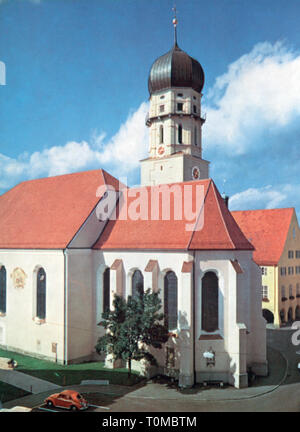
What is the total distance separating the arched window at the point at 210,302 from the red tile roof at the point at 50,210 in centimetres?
925

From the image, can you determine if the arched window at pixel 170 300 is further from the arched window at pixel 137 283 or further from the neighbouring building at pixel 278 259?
the neighbouring building at pixel 278 259

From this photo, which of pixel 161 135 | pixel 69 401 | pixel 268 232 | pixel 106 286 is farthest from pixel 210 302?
pixel 268 232

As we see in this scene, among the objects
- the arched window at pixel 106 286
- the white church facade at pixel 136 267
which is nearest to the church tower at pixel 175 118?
the white church facade at pixel 136 267

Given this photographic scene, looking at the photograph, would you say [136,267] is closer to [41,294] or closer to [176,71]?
[41,294]

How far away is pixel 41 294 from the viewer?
26.0m

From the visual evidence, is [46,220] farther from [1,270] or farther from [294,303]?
[294,303]

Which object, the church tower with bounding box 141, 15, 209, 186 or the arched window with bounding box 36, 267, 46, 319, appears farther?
the church tower with bounding box 141, 15, 209, 186

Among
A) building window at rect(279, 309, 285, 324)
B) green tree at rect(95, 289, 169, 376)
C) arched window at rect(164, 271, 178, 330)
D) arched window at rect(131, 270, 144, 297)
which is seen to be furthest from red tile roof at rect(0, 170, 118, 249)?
building window at rect(279, 309, 285, 324)

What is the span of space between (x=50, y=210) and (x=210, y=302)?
13506 mm

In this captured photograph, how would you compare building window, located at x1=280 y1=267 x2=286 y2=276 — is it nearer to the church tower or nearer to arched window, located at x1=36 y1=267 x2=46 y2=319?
the church tower

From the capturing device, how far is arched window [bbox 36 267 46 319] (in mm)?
25827

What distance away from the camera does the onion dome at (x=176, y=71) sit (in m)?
31.1

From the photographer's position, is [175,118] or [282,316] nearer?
[175,118]

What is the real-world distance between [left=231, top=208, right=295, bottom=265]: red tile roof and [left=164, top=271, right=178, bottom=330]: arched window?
17642 mm
